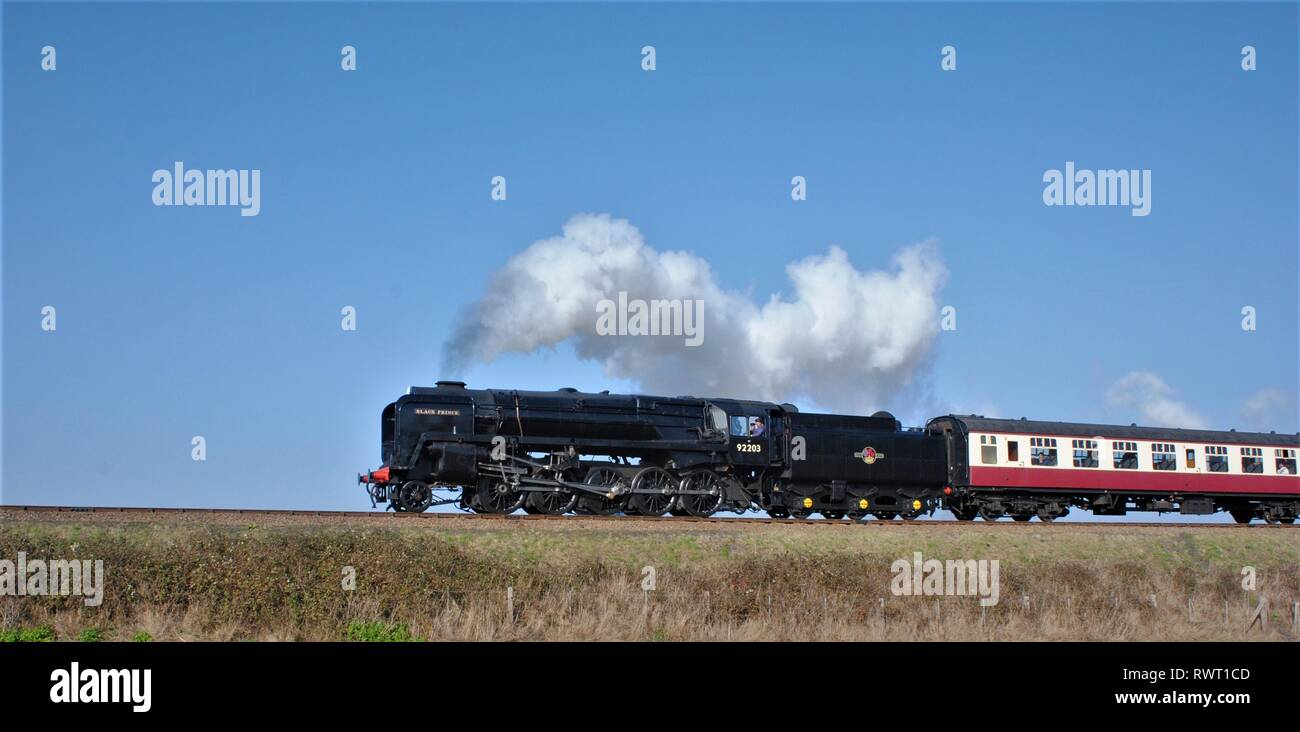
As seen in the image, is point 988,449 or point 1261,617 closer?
point 1261,617

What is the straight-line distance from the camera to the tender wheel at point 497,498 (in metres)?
29.0

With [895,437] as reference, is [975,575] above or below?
below

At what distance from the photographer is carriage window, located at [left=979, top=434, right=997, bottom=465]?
3591 cm

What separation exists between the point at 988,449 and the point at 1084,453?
11.8 feet

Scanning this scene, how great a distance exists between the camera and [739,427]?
3203cm

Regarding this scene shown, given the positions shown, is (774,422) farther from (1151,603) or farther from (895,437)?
(1151,603)

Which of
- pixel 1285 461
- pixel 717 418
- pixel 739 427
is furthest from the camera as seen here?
pixel 1285 461

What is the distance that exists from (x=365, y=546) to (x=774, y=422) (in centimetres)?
1435

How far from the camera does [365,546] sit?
71.8 ft

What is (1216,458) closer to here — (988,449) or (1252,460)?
(1252,460)

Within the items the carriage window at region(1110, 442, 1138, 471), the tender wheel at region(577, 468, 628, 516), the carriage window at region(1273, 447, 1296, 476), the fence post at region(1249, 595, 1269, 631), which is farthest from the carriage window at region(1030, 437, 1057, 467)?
the tender wheel at region(577, 468, 628, 516)

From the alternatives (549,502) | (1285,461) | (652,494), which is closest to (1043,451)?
(1285,461)

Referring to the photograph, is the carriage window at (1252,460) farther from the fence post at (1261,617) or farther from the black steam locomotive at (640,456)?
the fence post at (1261,617)
